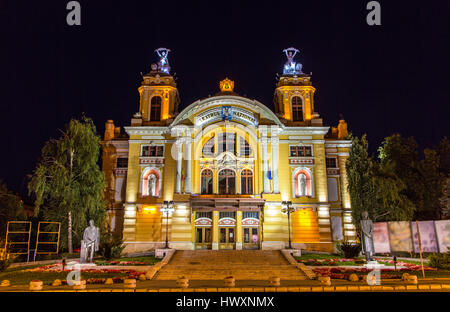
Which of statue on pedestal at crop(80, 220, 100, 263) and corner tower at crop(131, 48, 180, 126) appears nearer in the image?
statue on pedestal at crop(80, 220, 100, 263)

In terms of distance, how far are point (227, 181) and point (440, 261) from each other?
18458 millimetres

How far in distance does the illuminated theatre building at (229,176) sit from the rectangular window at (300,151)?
0.09 m

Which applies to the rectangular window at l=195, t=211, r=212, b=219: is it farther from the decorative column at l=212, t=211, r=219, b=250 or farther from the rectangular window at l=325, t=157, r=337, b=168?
the rectangular window at l=325, t=157, r=337, b=168

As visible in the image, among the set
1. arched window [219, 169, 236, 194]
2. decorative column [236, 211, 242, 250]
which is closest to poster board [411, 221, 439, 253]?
decorative column [236, 211, 242, 250]

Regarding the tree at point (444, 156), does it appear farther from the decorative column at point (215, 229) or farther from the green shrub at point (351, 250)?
the decorative column at point (215, 229)

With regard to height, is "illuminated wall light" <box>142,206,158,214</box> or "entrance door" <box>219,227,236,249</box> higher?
"illuminated wall light" <box>142,206,158,214</box>

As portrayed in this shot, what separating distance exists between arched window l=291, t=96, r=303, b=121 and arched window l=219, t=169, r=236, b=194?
27.9 ft

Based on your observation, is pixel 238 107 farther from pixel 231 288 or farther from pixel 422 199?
pixel 231 288

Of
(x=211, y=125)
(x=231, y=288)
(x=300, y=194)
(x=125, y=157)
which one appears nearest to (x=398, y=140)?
(x=300, y=194)

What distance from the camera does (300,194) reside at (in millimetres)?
33281

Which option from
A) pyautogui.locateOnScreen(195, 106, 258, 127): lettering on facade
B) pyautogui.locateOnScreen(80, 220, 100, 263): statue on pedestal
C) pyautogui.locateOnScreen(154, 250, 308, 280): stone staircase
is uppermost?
pyautogui.locateOnScreen(195, 106, 258, 127): lettering on facade

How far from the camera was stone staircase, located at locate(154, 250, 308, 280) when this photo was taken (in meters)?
18.9

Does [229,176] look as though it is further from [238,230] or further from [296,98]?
[296,98]

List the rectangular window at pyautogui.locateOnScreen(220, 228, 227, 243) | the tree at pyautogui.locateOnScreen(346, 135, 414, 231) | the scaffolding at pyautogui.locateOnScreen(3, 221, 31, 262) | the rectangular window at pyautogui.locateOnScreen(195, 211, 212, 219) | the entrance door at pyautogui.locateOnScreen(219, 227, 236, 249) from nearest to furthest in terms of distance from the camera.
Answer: the scaffolding at pyautogui.locateOnScreen(3, 221, 31, 262)
the tree at pyautogui.locateOnScreen(346, 135, 414, 231)
the entrance door at pyautogui.locateOnScreen(219, 227, 236, 249)
the rectangular window at pyautogui.locateOnScreen(220, 228, 227, 243)
the rectangular window at pyautogui.locateOnScreen(195, 211, 212, 219)
